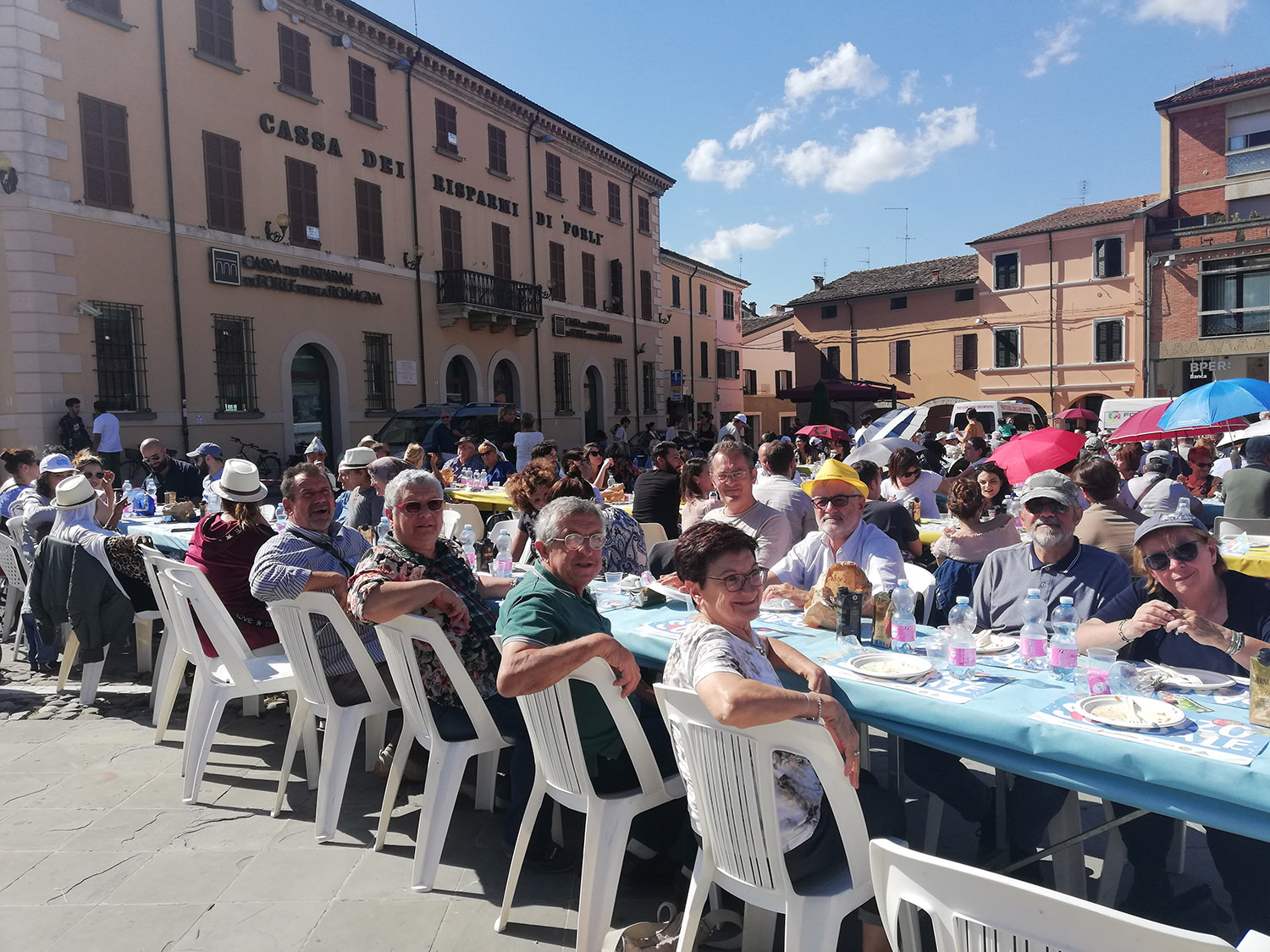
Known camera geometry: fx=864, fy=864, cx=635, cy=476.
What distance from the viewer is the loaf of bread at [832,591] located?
343 centimetres

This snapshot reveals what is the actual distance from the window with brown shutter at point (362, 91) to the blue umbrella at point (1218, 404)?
16.0 meters

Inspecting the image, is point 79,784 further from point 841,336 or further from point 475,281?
point 841,336

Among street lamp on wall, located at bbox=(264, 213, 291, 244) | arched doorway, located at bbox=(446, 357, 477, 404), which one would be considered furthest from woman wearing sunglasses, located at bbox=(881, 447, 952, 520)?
arched doorway, located at bbox=(446, 357, 477, 404)

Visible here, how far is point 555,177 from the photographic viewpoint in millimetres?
24344

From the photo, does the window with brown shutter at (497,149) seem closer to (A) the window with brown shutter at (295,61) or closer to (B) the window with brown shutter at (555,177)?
(B) the window with brown shutter at (555,177)

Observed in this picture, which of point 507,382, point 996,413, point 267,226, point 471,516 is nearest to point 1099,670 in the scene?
point 471,516

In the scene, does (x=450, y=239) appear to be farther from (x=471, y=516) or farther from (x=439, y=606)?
(x=439, y=606)

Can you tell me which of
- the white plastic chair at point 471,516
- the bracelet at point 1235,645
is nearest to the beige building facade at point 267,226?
the white plastic chair at point 471,516

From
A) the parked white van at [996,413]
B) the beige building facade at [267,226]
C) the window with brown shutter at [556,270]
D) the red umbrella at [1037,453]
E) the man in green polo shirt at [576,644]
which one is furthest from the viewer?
the parked white van at [996,413]

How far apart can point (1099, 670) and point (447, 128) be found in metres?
20.6

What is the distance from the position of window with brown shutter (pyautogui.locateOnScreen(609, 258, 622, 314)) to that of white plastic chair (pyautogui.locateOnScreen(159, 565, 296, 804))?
77.7ft

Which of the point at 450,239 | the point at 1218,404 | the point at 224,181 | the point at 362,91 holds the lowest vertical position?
the point at 1218,404

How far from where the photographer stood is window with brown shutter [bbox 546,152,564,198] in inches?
946

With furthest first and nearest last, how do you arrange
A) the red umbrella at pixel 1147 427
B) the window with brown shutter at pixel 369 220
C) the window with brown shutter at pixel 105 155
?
the window with brown shutter at pixel 369 220
the window with brown shutter at pixel 105 155
the red umbrella at pixel 1147 427
